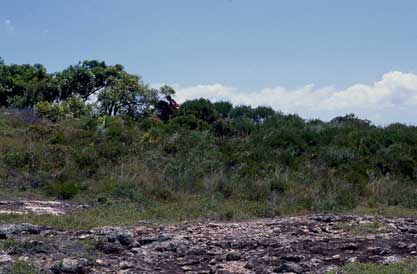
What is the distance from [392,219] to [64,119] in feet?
40.8

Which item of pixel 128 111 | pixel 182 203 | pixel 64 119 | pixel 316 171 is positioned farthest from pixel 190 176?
pixel 128 111

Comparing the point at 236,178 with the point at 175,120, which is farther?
the point at 175,120

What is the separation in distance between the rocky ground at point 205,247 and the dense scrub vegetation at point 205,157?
1.99m

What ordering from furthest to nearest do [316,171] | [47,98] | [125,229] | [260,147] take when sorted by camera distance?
[47,98] → [260,147] → [316,171] → [125,229]

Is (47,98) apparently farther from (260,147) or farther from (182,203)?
(182,203)

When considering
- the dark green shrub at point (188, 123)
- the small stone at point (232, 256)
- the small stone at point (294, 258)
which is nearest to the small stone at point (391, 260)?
the small stone at point (294, 258)

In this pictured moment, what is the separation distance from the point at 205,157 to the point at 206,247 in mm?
7351

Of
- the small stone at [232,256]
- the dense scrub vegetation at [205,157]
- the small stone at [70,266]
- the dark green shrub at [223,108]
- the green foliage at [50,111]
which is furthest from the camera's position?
the dark green shrub at [223,108]

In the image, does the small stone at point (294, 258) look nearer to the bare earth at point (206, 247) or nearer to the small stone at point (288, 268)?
the bare earth at point (206, 247)

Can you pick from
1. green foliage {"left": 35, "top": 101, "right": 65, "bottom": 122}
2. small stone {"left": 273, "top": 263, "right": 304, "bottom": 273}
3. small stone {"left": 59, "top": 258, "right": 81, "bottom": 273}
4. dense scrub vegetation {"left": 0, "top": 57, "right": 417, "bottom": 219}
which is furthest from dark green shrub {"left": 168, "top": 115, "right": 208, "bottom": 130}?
small stone {"left": 273, "top": 263, "right": 304, "bottom": 273}

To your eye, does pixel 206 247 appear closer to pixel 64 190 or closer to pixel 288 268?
pixel 288 268

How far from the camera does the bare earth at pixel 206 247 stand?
761cm

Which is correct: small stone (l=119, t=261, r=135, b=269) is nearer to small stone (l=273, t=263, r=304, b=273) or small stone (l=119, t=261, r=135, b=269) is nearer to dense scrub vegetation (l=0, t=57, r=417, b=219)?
small stone (l=273, t=263, r=304, b=273)

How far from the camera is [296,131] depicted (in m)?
18.4
